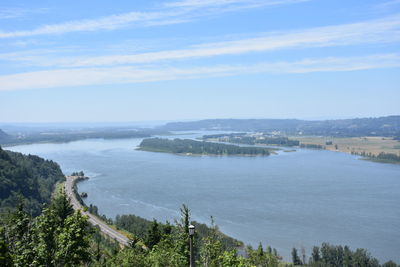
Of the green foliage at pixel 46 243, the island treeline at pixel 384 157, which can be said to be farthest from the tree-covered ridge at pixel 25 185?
the island treeline at pixel 384 157

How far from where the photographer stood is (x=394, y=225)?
47.6 ft

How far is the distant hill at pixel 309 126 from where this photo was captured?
7412 cm

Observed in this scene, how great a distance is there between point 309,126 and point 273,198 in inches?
3041

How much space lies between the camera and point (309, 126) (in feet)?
303

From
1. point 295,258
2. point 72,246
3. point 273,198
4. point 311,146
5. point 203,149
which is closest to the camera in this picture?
point 72,246

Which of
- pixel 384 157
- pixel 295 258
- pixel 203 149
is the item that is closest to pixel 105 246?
pixel 295 258

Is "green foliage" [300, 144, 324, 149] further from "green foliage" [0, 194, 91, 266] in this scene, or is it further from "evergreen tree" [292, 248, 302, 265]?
"green foliage" [0, 194, 91, 266]

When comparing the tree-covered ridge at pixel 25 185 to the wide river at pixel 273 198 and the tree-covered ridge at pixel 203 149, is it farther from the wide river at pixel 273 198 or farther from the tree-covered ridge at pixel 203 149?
the tree-covered ridge at pixel 203 149

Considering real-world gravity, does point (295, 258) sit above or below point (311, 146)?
below

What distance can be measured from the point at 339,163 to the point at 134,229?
76.0 feet

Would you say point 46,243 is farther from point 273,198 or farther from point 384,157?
point 384,157

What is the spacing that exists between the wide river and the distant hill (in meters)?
45.3

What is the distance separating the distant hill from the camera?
74.1 m

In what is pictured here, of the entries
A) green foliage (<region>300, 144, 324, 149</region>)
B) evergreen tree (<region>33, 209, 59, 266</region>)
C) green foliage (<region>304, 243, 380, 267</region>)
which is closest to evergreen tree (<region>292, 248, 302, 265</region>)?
green foliage (<region>304, 243, 380, 267</region>)
